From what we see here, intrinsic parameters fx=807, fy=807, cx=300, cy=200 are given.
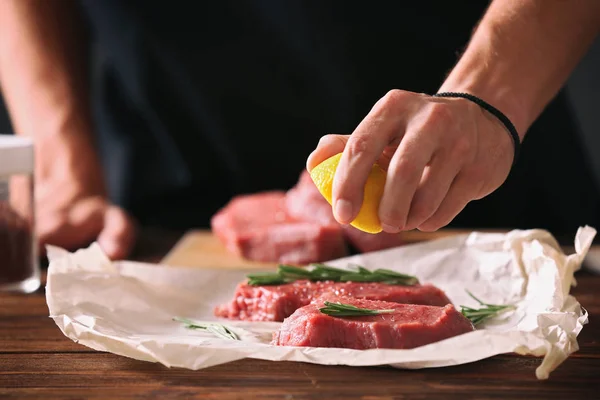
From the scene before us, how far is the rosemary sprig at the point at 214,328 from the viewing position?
173 centimetres

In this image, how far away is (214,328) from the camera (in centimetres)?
178

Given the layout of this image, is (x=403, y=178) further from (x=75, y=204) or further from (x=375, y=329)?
(x=75, y=204)

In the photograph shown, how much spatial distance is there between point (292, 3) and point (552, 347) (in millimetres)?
2219

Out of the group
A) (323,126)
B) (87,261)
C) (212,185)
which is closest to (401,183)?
(87,261)

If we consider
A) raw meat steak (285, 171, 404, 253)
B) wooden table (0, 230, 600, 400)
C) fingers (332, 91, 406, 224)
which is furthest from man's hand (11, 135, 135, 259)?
fingers (332, 91, 406, 224)

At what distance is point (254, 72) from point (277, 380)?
2.16 m

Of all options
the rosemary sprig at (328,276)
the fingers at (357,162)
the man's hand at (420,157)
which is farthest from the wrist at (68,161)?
the fingers at (357,162)

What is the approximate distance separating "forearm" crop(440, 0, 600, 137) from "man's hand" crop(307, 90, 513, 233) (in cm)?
15

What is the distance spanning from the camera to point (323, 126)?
3439 millimetres

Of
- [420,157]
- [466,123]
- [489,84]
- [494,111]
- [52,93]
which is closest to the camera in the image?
[420,157]

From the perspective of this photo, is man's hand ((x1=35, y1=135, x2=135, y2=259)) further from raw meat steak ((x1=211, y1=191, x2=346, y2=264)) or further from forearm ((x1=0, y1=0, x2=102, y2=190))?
raw meat steak ((x1=211, y1=191, x2=346, y2=264))

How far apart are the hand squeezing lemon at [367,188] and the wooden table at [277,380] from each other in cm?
29

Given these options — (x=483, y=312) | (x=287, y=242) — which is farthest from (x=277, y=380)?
(x=287, y=242)

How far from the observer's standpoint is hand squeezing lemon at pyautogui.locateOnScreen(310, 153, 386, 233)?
1576mm
